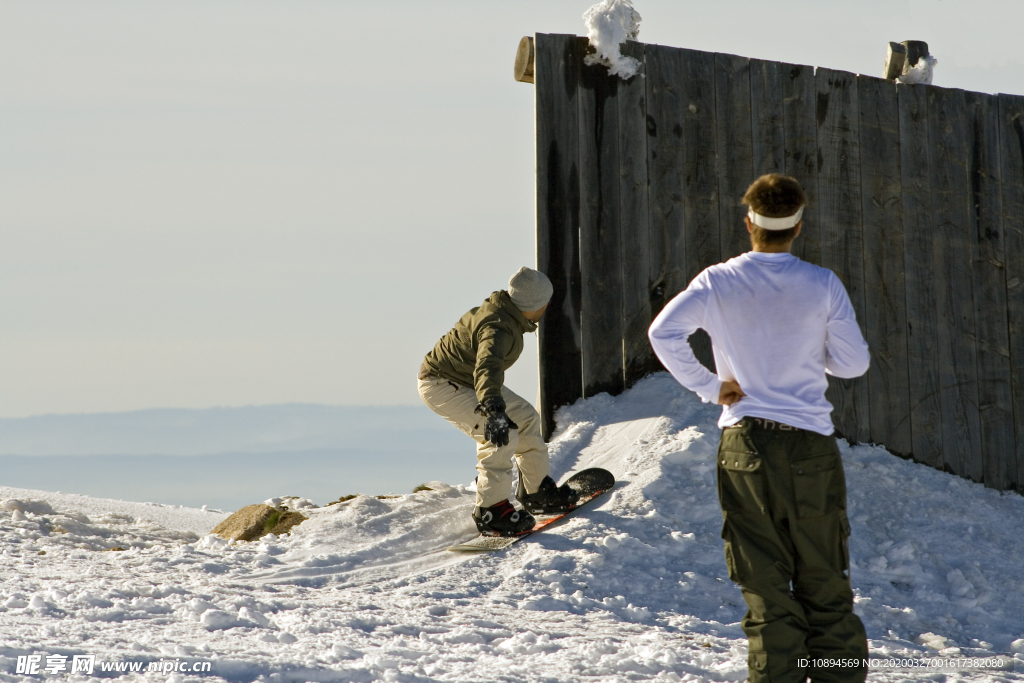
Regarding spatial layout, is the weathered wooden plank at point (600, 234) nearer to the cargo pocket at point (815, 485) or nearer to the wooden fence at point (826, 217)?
the wooden fence at point (826, 217)

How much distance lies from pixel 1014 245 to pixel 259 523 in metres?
5.80

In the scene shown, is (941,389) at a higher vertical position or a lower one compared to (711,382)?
higher

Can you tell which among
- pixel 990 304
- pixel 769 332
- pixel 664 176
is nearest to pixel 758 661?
pixel 769 332

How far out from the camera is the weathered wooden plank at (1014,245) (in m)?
7.48

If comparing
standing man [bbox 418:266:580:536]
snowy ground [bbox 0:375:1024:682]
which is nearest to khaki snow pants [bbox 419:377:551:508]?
standing man [bbox 418:266:580:536]

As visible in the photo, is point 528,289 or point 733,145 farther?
point 733,145

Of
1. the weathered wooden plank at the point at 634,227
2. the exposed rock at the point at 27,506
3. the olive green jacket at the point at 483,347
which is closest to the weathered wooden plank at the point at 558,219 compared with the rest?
the weathered wooden plank at the point at 634,227

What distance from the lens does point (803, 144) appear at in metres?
7.00

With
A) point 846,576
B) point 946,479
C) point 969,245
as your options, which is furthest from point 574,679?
point 969,245

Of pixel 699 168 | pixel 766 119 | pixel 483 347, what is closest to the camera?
pixel 483 347

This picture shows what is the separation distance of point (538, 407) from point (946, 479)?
293 cm

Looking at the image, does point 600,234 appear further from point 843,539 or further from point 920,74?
point 843,539

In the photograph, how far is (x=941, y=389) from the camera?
7.25m

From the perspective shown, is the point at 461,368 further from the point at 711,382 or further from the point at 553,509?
the point at 711,382
